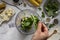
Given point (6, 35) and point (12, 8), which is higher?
point (12, 8)

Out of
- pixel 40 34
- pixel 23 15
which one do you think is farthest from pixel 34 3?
pixel 40 34

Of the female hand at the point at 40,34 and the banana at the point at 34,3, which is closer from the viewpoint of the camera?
the female hand at the point at 40,34

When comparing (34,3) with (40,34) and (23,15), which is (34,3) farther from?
(40,34)

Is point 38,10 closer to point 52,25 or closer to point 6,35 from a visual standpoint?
point 52,25

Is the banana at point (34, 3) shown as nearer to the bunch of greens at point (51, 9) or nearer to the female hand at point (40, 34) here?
the bunch of greens at point (51, 9)

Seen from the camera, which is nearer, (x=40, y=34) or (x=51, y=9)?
(x=40, y=34)

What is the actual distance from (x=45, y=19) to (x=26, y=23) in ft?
0.37

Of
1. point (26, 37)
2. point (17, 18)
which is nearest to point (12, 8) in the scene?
point (17, 18)

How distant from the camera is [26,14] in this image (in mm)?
1166

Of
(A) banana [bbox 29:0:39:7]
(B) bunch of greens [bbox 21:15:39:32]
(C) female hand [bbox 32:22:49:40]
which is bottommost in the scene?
(C) female hand [bbox 32:22:49:40]

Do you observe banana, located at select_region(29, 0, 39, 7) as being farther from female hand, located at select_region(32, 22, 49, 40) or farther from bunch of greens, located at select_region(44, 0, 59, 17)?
female hand, located at select_region(32, 22, 49, 40)

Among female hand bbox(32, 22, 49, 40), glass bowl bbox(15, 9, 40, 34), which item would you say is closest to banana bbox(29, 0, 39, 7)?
glass bowl bbox(15, 9, 40, 34)

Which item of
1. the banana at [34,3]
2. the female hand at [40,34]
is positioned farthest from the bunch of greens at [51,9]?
the female hand at [40,34]

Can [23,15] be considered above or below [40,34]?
above
